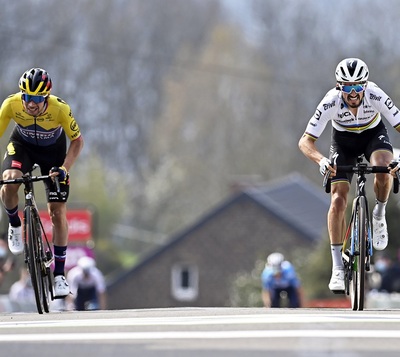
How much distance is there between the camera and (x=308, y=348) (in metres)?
9.76

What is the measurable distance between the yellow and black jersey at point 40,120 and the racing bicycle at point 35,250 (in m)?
0.38

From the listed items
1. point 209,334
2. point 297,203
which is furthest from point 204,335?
point 297,203

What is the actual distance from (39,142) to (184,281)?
48.3 m

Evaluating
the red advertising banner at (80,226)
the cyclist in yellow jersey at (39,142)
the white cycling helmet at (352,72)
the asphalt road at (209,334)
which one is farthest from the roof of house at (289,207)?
the asphalt road at (209,334)

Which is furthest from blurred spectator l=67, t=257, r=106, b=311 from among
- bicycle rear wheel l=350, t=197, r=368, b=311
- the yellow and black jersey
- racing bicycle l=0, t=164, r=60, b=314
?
bicycle rear wheel l=350, t=197, r=368, b=311

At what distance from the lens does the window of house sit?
6103cm

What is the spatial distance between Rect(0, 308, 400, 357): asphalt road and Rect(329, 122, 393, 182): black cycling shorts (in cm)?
Answer: 159

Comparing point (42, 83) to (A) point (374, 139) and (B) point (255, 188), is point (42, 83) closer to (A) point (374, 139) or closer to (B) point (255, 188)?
(A) point (374, 139)

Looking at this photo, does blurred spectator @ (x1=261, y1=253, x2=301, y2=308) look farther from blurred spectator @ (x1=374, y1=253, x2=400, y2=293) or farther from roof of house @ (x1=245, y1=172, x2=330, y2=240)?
roof of house @ (x1=245, y1=172, x2=330, y2=240)

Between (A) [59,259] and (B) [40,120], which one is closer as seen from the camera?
(B) [40,120]

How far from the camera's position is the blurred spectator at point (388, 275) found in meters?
32.2

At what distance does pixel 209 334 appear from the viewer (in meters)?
10.7

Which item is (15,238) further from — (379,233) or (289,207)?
(289,207)

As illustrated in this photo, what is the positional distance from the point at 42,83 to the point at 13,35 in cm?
7500
